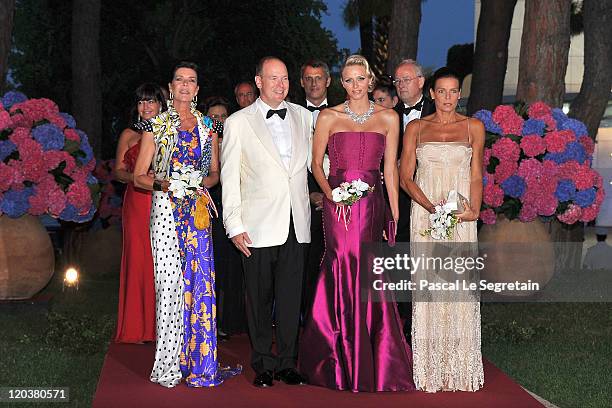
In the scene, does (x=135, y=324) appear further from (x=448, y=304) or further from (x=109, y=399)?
(x=448, y=304)

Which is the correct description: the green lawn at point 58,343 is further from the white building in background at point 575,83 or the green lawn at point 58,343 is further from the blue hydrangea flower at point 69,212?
the white building in background at point 575,83

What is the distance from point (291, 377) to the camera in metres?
8.11

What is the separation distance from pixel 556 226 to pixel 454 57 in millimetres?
34765

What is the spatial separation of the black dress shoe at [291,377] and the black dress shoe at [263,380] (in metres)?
0.14

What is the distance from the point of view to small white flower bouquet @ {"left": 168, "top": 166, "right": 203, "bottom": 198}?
7.69 meters

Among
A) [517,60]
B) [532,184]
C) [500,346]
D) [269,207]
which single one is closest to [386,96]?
[269,207]

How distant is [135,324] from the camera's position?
10.2 m

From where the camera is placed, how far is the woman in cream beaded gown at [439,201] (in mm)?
8000

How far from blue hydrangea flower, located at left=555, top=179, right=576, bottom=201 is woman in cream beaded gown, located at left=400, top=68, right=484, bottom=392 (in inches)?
178

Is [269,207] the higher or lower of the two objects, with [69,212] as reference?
higher

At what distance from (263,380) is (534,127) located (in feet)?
19.3

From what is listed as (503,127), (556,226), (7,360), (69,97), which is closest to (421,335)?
(7,360)

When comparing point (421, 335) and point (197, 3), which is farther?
point (197, 3)

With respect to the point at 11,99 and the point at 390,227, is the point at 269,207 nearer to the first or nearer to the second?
the point at 390,227
